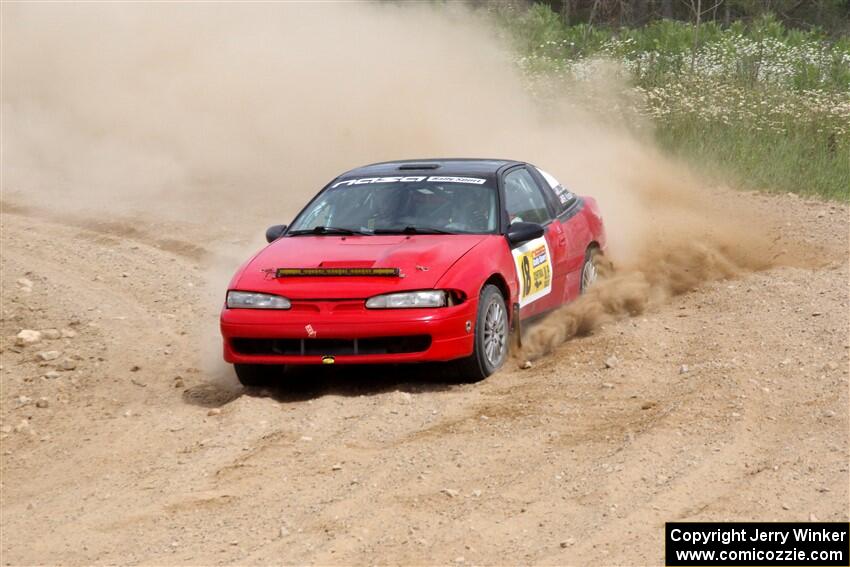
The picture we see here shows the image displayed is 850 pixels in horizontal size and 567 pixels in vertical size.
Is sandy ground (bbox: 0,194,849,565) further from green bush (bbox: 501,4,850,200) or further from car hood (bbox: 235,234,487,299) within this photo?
green bush (bbox: 501,4,850,200)

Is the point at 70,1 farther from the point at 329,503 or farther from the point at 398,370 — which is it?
the point at 329,503

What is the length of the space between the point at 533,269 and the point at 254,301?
210 centimetres

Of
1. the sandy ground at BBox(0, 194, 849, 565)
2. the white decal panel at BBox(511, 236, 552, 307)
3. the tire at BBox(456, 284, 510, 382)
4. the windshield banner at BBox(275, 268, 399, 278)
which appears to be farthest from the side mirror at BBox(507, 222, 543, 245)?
the windshield banner at BBox(275, 268, 399, 278)

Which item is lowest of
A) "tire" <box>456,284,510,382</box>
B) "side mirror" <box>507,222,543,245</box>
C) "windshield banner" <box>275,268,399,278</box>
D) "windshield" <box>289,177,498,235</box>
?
"tire" <box>456,284,510,382</box>

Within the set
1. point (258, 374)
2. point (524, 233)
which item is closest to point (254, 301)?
point (258, 374)

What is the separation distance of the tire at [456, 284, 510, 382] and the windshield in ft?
Answer: 2.23

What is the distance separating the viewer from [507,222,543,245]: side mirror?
370 inches

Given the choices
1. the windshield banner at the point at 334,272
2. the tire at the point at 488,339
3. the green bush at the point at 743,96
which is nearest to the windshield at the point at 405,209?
the tire at the point at 488,339

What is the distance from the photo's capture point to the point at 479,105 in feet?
69.4

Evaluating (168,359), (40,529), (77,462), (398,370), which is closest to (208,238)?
(168,359)

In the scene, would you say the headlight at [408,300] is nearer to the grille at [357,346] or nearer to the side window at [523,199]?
the grille at [357,346]

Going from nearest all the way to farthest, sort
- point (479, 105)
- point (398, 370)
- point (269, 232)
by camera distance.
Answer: point (398, 370)
point (269, 232)
point (479, 105)

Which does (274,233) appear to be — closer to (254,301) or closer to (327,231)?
(327,231)

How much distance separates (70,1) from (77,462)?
17278mm
